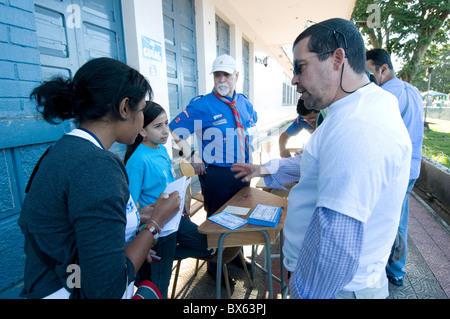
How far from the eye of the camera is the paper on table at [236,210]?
5.98 feet

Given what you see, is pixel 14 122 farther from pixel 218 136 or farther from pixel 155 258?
pixel 218 136

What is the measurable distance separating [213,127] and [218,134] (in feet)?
0.30

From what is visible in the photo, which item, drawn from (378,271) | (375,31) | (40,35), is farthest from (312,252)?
(375,31)

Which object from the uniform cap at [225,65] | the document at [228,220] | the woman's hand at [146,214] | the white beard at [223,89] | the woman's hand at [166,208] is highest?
the uniform cap at [225,65]

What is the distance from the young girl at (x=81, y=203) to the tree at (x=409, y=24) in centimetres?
1033

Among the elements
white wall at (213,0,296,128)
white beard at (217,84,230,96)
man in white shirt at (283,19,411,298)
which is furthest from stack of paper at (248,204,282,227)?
white wall at (213,0,296,128)

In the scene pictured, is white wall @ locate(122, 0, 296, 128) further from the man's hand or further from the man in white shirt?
the man in white shirt

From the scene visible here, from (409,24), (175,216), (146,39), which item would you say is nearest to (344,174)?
(175,216)

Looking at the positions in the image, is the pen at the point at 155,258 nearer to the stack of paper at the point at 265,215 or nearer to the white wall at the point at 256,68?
the stack of paper at the point at 265,215

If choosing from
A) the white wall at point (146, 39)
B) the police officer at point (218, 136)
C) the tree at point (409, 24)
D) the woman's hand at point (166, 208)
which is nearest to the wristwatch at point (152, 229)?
the woman's hand at point (166, 208)

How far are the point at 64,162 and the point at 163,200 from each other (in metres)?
0.60

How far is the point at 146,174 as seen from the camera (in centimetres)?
184

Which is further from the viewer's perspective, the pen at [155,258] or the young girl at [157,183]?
the young girl at [157,183]

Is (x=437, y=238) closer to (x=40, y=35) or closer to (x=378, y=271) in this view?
(x=378, y=271)
